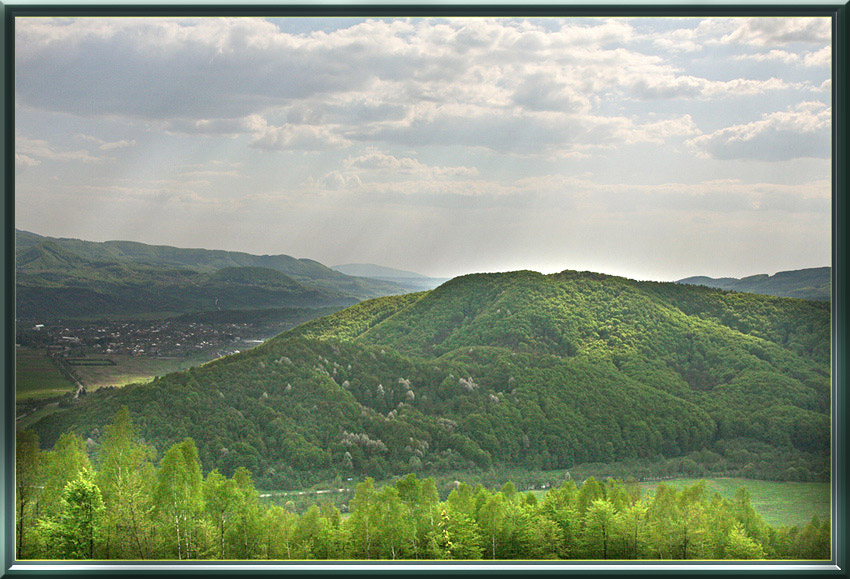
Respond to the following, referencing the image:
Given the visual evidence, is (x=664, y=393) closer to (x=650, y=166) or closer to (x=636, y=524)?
(x=650, y=166)

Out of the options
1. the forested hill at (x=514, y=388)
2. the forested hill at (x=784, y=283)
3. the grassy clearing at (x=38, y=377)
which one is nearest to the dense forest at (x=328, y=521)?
the grassy clearing at (x=38, y=377)

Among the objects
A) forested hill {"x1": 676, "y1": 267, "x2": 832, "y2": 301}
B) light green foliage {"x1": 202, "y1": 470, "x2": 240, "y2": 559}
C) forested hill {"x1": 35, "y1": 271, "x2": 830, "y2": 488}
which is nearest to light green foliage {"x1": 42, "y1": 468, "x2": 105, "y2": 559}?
light green foliage {"x1": 202, "y1": 470, "x2": 240, "y2": 559}

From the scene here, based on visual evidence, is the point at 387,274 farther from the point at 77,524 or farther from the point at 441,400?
the point at 77,524

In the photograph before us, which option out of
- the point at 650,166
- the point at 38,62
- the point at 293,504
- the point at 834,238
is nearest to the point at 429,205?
the point at 650,166

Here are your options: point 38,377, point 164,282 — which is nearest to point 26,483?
point 38,377

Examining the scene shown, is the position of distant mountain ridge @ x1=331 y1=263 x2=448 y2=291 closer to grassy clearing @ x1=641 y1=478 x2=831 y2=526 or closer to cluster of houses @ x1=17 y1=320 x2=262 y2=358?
cluster of houses @ x1=17 y1=320 x2=262 y2=358
